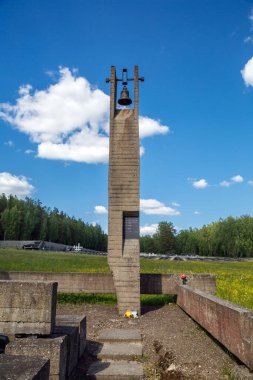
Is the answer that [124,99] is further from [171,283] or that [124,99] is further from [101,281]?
[171,283]

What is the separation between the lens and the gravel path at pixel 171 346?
6.17m

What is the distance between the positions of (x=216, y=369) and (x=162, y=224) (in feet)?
358

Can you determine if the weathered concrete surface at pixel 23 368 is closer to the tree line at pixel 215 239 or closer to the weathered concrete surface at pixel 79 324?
the weathered concrete surface at pixel 79 324

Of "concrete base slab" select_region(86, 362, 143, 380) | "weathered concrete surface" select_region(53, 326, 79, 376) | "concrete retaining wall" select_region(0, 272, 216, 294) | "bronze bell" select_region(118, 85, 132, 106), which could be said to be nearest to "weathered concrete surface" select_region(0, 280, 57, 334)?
"weathered concrete surface" select_region(53, 326, 79, 376)

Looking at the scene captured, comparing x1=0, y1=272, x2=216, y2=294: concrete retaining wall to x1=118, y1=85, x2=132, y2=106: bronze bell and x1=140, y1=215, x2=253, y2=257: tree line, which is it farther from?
x1=140, y1=215, x2=253, y2=257: tree line

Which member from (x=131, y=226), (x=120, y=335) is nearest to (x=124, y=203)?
(x=131, y=226)

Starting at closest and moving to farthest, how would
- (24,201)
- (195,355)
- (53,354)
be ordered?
(53,354) → (195,355) → (24,201)

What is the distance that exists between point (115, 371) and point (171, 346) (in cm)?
219

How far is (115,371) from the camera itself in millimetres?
6078

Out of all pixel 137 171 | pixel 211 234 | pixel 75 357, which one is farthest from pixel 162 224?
pixel 75 357

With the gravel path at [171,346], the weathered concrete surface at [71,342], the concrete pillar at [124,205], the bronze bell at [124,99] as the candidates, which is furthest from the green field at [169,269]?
the bronze bell at [124,99]

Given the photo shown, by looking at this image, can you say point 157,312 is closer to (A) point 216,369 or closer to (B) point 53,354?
(A) point 216,369

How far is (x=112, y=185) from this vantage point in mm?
13438

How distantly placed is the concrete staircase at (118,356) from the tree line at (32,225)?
93.1 meters
